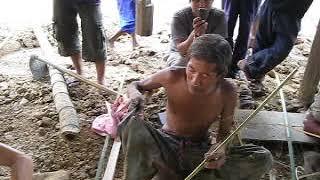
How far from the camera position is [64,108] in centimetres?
347

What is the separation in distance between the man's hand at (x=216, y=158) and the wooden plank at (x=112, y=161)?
2.29 feet

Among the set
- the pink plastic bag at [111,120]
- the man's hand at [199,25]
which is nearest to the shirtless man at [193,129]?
the pink plastic bag at [111,120]

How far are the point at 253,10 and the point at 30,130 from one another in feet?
7.62

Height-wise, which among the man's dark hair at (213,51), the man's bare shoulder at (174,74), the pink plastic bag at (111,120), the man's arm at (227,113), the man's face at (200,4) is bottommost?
the pink plastic bag at (111,120)

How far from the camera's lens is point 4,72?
4.28m

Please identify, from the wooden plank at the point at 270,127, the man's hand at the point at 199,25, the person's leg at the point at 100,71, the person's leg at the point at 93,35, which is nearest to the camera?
the man's hand at the point at 199,25

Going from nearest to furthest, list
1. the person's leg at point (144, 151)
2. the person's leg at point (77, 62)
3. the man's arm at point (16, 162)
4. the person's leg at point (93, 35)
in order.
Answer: the man's arm at point (16, 162) → the person's leg at point (144, 151) → the person's leg at point (93, 35) → the person's leg at point (77, 62)

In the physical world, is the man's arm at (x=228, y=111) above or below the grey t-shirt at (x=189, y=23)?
below

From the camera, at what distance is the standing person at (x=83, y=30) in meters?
3.72

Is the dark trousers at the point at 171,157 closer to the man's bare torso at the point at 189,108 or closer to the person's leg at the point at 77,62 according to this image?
the man's bare torso at the point at 189,108

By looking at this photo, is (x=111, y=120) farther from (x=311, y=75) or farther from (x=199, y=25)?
(x=311, y=75)

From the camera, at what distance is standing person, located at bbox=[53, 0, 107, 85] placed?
12.2ft

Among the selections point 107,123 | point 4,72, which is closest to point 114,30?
point 4,72

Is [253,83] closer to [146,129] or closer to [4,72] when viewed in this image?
[146,129]
